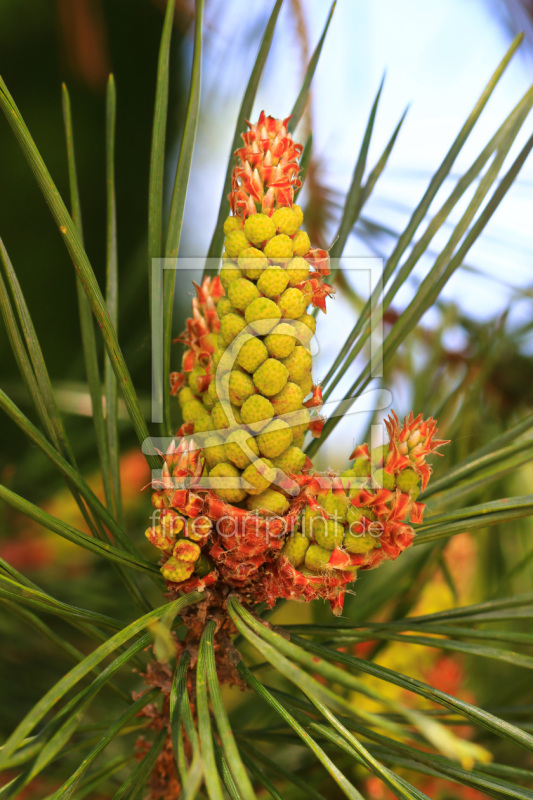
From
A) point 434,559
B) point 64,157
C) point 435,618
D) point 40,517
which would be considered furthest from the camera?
point 64,157

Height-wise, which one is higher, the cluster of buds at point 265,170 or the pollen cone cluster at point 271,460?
the cluster of buds at point 265,170

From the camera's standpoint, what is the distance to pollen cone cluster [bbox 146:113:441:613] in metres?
0.39

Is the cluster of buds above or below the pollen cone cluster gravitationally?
above

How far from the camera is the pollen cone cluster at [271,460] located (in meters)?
0.39

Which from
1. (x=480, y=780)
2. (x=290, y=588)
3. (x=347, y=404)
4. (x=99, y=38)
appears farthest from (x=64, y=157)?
(x=480, y=780)

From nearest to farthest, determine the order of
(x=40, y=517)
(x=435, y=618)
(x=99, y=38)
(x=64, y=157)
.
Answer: (x=40, y=517), (x=435, y=618), (x=99, y=38), (x=64, y=157)

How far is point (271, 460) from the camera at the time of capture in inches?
16.4

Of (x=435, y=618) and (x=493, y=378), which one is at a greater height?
(x=493, y=378)

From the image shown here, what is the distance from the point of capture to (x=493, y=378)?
2.91 ft

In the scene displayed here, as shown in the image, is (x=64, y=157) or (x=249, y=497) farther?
(x=64, y=157)

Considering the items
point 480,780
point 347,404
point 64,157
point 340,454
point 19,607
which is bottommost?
point 480,780

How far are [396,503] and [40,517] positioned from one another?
0.66ft

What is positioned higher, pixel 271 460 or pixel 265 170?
pixel 265 170

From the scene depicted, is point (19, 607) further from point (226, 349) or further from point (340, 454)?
point (340, 454)
